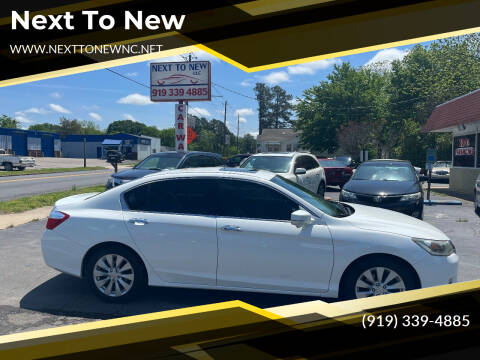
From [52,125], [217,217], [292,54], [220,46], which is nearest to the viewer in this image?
[217,217]

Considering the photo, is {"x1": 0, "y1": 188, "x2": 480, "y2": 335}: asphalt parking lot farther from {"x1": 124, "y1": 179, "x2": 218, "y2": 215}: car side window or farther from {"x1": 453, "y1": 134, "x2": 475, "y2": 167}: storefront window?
{"x1": 453, "y1": 134, "x2": 475, "y2": 167}: storefront window

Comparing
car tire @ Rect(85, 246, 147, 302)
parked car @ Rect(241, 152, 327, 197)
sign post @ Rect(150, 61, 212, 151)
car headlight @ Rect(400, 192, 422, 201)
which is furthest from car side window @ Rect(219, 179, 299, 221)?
sign post @ Rect(150, 61, 212, 151)

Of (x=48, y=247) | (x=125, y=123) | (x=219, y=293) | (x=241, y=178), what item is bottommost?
(x=219, y=293)

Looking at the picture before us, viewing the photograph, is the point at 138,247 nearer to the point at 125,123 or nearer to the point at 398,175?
the point at 398,175

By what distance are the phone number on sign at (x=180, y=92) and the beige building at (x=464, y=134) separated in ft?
39.0

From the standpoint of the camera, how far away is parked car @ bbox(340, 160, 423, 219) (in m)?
8.78

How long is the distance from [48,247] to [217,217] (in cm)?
207

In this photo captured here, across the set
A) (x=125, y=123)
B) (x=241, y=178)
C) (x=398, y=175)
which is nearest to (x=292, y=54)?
(x=398, y=175)

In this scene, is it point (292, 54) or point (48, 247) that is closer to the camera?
point (48, 247)

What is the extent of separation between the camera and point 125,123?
11669 cm

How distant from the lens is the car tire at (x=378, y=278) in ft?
13.6

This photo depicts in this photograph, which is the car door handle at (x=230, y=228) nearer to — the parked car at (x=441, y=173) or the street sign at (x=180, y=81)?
the street sign at (x=180, y=81)

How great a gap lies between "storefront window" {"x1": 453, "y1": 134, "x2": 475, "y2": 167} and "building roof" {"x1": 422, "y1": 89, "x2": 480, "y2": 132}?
3.38 feet

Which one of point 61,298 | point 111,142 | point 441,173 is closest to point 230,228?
point 61,298
